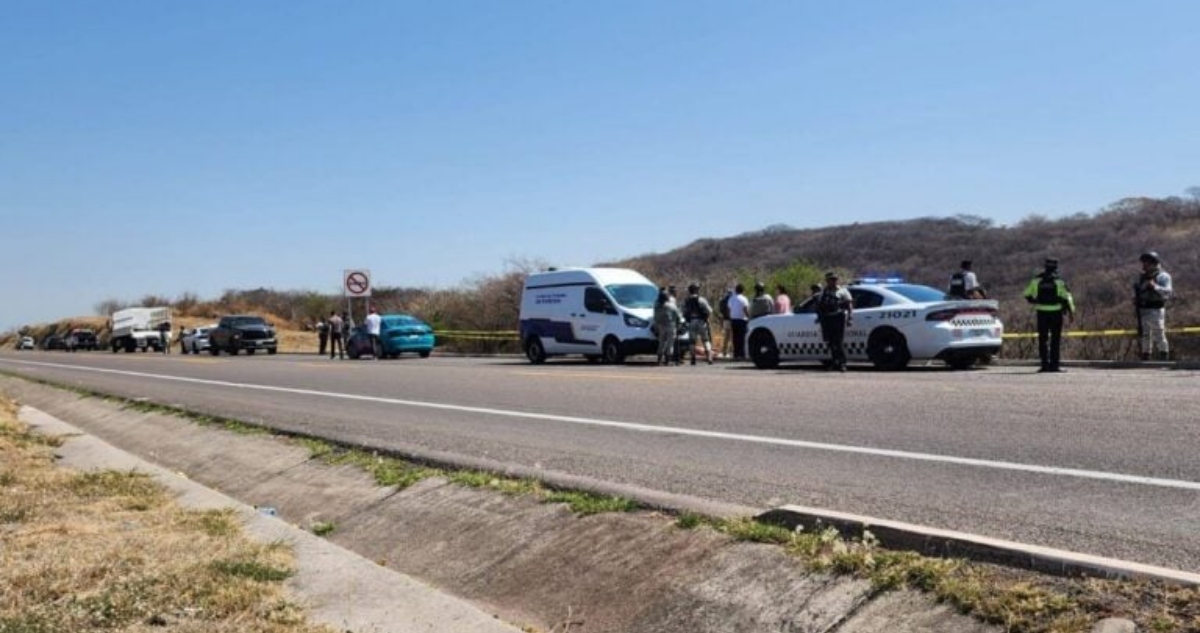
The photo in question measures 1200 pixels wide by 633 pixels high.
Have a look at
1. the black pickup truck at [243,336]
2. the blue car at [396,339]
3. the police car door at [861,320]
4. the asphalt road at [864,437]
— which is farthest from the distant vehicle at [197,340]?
the police car door at [861,320]

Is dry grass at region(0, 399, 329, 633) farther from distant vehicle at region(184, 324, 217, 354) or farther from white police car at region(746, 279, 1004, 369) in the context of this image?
distant vehicle at region(184, 324, 217, 354)

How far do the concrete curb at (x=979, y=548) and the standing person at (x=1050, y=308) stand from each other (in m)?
A: 11.9

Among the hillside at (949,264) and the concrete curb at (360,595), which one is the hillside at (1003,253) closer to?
the hillside at (949,264)

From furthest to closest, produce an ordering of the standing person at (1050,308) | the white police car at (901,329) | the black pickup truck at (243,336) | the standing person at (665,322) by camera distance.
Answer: the black pickup truck at (243,336)
the standing person at (665,322)
the white police car at (901,329)
the standing person at (1050,308)

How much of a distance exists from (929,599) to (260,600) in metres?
3.05

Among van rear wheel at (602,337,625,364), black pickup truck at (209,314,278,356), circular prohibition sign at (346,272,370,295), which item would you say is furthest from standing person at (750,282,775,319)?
black pickup truck at (209,314,278,356)

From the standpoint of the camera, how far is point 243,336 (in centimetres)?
4762

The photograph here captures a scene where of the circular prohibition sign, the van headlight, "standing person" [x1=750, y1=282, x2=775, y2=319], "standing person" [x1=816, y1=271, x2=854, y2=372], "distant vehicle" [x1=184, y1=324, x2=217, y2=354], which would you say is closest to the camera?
"standing person" [x1=816, y1=271, x2=854, y2=372]

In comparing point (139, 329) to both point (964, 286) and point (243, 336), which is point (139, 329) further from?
point (964, 286)

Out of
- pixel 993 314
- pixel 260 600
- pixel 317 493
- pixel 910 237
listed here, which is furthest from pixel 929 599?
pixel 910 237

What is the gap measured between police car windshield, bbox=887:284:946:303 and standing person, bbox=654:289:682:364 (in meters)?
5.59

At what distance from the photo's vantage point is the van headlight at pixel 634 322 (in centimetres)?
2511

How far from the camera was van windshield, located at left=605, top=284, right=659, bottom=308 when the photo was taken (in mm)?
25733

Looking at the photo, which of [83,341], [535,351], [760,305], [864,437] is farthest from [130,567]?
[83,341]
